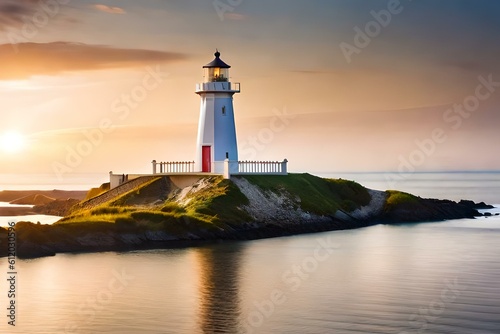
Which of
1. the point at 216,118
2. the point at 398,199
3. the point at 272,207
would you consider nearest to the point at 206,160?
the point at 216,118

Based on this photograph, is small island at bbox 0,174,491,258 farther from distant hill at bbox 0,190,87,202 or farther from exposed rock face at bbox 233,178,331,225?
distant hill at bbox 0,190,87,202

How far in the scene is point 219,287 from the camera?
3997cm

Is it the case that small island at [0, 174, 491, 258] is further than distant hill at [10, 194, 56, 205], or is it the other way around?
distant hill at [10, 194, 56, 205]

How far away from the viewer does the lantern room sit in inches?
2675

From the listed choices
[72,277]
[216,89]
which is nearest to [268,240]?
[216,89]

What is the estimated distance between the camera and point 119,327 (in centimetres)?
3158

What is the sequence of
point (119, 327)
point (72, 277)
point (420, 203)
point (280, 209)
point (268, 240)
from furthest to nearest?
point (420, 203) → point (280, 209) → point (268, 240) → point (72, 277) → point (119, 327)

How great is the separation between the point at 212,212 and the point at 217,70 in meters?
14.3

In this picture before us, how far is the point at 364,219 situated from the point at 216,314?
130 ft

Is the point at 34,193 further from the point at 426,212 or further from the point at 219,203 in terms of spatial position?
the point at 219,203

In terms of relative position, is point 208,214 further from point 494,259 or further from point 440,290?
point 440,290

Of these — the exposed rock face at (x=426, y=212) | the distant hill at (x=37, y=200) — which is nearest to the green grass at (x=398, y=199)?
the exposed rock face at (x=426, y=212)

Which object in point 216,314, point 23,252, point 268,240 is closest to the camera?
point 216,314

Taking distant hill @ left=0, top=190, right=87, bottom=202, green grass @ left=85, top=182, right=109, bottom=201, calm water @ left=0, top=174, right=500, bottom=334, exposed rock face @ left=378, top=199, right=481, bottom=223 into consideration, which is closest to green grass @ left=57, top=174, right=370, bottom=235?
exposed rock face @ left=378, top=199, right=481, bottom=223
